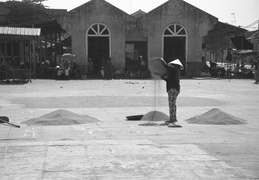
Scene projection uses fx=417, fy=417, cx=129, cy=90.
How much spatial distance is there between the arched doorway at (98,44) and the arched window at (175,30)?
471cm

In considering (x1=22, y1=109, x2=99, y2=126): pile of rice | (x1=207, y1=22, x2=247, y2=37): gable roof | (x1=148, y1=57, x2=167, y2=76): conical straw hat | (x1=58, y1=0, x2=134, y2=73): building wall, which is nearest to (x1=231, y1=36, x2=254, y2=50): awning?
(x1=207, y1=22, x2=247, y2=37): gable roof

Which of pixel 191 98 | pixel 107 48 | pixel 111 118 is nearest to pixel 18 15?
pixel 107 48

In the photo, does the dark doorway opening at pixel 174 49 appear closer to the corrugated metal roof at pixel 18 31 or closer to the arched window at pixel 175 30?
the arched window at pixel 175 30

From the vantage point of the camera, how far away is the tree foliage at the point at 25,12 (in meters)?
49.8

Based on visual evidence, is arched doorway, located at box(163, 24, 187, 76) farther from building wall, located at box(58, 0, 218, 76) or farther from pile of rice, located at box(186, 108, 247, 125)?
pile of rice, located at box(186, 108, 247, 125)

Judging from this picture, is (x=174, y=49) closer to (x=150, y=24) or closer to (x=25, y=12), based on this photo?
(x=150, y=24)

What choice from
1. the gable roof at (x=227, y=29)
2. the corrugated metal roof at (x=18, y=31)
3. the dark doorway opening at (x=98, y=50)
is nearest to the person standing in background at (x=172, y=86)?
the corrugated metal roof at (x=18, y=31)

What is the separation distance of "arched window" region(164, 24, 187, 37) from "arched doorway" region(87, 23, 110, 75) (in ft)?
15.5

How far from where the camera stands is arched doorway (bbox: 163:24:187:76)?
107ft

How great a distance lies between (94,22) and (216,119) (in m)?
23.2

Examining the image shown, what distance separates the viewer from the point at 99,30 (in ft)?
105

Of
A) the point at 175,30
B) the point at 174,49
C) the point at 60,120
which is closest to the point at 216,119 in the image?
the point at 60,120

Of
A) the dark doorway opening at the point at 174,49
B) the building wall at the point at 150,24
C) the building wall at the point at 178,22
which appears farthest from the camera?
the dark doorway opening at the point at 174,49

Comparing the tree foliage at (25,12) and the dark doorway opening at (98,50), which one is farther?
the tree foliage at (25,12)
